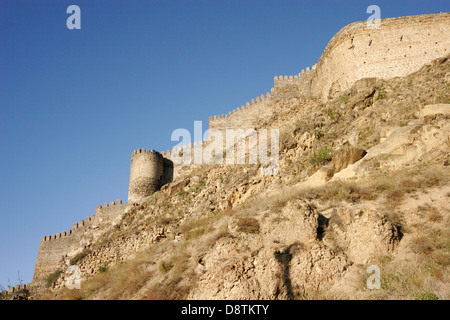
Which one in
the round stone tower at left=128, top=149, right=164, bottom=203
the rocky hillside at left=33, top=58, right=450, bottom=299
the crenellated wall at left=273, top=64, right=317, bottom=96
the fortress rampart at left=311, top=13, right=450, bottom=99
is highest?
the crenellated wall at left=273, top=64, right=317, bottom=96

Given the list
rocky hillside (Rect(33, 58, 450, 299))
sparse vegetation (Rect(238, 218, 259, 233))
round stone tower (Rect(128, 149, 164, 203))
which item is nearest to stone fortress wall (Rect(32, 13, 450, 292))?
round stone tower (Rect(128, 149, 164, 203))

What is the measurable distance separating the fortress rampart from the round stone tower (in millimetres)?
12884

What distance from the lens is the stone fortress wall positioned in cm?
2042

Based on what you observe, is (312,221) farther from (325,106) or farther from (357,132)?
(325,106)

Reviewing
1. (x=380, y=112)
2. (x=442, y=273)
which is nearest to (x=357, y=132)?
(x=380, y=112)

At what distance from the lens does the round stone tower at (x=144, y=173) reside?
27.6 metres

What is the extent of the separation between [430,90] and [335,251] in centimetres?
1048

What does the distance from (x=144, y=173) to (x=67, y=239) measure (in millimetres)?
7616

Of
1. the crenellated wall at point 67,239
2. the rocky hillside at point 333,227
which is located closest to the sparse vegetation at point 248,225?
the rocky hillside at point 333,227

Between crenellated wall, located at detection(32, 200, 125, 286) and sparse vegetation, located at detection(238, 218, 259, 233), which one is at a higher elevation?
crenellated wall, located at detection(32, 200, 125, 286)

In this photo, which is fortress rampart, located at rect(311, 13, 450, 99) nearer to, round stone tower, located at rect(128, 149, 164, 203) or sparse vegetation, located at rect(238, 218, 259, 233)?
round stone tower, located at rect(128, 149, 164, 203)

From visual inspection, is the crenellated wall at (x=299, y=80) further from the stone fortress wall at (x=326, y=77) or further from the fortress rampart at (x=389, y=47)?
the fortress rampart at (x=389, y=47)

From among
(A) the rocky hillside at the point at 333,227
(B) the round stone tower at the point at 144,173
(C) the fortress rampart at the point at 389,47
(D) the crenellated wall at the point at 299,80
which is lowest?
(A) the rocky hillside at the point at 333,227
